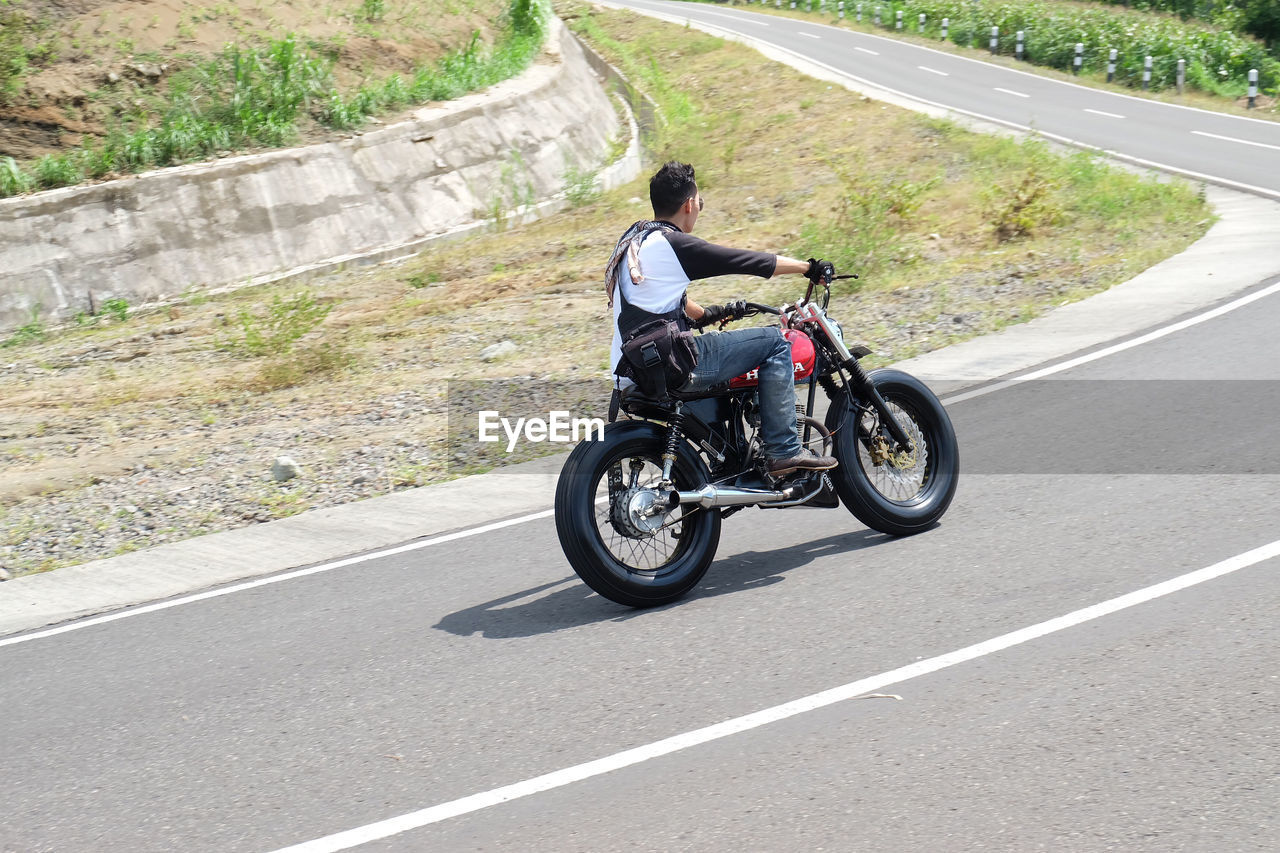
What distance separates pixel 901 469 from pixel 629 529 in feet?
5.52

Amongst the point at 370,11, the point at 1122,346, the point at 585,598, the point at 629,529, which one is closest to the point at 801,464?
the point at 629,529

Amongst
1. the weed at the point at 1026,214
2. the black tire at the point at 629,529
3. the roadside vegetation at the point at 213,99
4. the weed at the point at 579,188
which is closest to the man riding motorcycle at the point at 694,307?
the black tire at the point at 629,529

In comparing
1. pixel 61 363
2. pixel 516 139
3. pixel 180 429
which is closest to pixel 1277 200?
pixel 516 139

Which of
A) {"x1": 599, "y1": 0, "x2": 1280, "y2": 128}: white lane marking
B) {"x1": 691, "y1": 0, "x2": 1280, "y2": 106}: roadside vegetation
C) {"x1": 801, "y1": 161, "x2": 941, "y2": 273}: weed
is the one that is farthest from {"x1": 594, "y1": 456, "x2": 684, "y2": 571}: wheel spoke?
{"x1": 691, "y1": 0, "x2": 1280, "y2": 106}: roadside vegetation

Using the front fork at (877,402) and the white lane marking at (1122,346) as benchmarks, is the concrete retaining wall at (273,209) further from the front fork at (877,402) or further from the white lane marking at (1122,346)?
the front fork at (877,402)

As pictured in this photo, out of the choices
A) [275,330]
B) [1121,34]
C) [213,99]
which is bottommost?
[275,330]

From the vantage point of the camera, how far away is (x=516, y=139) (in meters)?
22.8

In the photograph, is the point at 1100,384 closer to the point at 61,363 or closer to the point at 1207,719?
the point at 1207,719

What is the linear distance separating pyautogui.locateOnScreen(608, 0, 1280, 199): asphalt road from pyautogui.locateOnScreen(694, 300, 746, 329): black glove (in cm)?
1449

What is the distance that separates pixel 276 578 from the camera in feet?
24.3

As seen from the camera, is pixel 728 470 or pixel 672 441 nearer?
pixel 672 441

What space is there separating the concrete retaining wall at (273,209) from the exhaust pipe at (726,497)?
12690mm

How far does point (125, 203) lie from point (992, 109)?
68.6 ft

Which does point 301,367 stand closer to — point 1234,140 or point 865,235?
point 865,235
